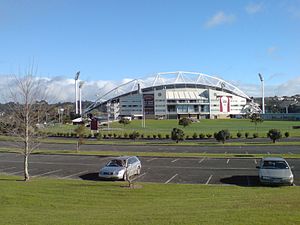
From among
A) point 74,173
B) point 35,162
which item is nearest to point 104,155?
point 35,162

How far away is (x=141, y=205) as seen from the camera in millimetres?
13672

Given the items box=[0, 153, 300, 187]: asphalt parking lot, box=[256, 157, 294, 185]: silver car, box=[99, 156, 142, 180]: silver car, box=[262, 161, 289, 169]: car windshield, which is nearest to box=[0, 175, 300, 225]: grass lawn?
box=[99, 156, 142, 180]: silver car

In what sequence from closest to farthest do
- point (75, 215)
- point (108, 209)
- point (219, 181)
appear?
point (75, 215)
point (108, 209)
point (219, 181)

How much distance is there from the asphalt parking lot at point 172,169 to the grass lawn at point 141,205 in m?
3.19

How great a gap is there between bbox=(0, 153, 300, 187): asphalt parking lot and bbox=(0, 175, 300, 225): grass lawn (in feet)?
10.5

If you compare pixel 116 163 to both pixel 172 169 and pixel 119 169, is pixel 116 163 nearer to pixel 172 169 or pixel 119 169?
pixel 119 169

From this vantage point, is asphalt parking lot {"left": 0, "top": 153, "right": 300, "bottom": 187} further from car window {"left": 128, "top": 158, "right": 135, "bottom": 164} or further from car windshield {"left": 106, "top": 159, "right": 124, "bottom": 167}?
car windshield {"left": 106, "top": 159, "right": 124, "bottom": 167}

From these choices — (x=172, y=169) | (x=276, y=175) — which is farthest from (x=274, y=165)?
(x=172, y=169)

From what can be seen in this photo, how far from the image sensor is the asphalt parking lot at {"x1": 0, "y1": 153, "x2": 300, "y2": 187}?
2153cm

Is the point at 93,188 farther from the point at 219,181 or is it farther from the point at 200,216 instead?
the point at 200,216

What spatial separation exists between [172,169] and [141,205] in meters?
12.3

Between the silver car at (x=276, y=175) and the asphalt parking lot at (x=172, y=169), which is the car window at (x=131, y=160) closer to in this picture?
the asphalt parking lot at (x=172, y=169)

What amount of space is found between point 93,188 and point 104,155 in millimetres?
17637

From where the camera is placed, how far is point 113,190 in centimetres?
1712
